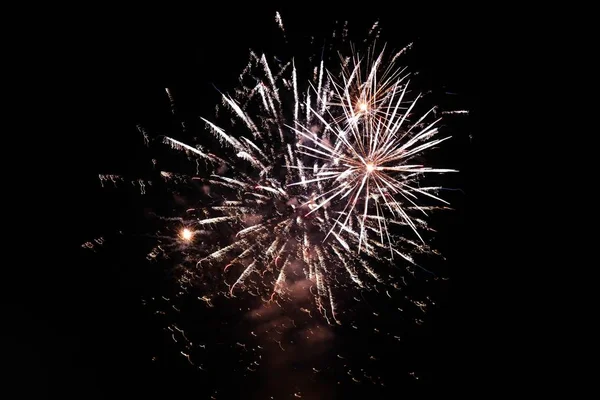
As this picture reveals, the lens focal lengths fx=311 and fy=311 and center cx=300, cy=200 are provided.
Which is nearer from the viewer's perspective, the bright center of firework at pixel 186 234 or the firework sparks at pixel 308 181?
the firework sparks at pixel 308 181

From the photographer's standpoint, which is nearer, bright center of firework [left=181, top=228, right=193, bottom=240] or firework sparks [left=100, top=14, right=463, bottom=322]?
firework sparks [left=100, top=14, right=463, bottom=322]

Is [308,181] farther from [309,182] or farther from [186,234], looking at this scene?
→ [186,234]

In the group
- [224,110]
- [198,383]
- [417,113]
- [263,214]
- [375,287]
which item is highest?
[224,110]

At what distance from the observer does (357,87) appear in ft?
16.9

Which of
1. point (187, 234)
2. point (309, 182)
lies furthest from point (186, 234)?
point (309, 182)

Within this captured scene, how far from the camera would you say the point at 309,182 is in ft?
18.8

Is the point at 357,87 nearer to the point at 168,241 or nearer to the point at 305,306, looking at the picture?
the point at 305,306

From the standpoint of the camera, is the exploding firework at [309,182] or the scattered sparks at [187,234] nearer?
the exploding firework at [309,182]

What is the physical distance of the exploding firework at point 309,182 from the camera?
5.14m

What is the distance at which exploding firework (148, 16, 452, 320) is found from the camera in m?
5.14

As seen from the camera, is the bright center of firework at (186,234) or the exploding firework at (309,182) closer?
the exploding firework at (309,182)

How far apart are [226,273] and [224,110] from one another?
11.2 feet

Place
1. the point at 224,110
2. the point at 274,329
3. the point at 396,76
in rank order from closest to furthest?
the point at 396,76, the point at 224,110, the point at 274,329

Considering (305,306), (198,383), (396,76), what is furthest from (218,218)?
(198,383)
